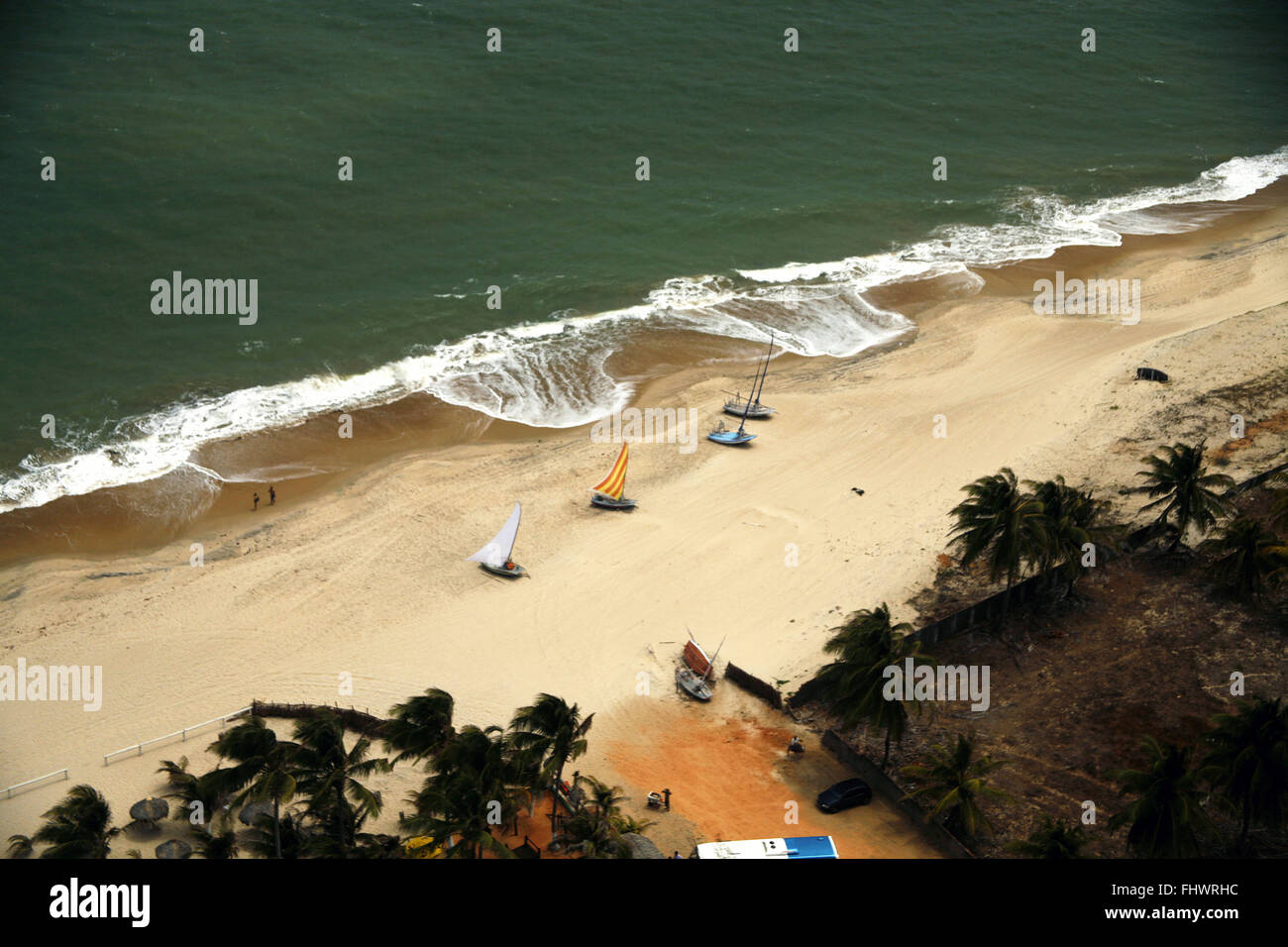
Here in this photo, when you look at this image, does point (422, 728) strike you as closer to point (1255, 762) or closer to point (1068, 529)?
point (1255, 762)

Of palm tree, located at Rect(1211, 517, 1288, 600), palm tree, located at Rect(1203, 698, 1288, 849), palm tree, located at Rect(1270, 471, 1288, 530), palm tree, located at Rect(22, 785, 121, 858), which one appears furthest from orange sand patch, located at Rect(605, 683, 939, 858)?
palm tree, located at Rect(1270, 471, 1288, 530)

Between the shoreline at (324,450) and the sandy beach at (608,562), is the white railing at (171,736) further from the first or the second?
the shoreline at (324,450)

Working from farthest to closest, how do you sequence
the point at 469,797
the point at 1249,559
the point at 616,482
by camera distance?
the point at 616,482, the point at 1249,559, the point at 469,797

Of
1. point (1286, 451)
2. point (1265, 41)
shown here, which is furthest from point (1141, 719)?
point (1265, 41)

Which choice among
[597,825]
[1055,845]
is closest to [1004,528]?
[1055,845]
